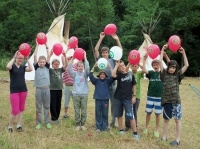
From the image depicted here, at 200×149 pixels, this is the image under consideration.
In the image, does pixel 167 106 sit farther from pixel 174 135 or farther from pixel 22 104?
pixel 22 104

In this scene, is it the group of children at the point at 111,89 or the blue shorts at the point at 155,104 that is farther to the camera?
the blue shorts at the point at 155,104

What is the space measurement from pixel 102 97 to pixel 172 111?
118cm

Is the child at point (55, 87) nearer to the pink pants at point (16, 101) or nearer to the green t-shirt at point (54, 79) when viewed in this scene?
the green t-shirt at point (54, 79)

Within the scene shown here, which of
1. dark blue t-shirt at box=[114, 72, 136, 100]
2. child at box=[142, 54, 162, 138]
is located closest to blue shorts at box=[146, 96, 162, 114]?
child at box=[142, 54, 162, 138]

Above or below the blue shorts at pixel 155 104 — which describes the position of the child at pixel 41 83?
above

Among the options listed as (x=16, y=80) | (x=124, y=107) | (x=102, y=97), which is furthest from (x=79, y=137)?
(x=16, y=80)

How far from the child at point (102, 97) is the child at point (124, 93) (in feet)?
0.61

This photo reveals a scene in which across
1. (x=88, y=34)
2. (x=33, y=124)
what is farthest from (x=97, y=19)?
(x=33, y=124)

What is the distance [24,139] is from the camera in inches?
165

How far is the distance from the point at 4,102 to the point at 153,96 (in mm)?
4062

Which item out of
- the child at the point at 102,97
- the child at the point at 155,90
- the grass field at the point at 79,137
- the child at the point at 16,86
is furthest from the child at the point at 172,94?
the child at the point at 16,86

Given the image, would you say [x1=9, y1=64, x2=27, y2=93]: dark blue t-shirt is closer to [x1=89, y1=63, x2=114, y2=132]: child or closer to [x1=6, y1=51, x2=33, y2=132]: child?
[x1=6, y1=51, x2=33, y2=132]: child

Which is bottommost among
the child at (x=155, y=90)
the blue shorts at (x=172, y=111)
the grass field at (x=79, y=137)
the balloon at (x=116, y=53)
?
the grass field at (x=79, y=137)

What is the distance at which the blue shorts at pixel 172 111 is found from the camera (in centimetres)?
433
